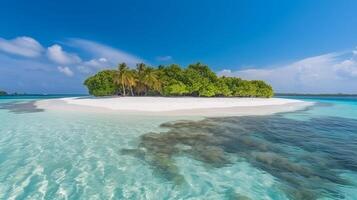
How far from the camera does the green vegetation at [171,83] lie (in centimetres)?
4597

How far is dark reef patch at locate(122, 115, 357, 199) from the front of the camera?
18.8 ft

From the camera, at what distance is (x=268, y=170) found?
6500 millimetres

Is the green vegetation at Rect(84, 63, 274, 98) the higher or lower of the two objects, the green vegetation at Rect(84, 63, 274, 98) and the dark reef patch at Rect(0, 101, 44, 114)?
the higher

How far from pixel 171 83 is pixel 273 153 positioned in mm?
39614

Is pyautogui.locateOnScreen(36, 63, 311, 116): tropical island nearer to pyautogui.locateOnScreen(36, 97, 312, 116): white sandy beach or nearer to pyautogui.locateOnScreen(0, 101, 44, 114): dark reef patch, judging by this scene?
pyautogui.locateOnScreen(0, 101, 44, 114): dark reef patch

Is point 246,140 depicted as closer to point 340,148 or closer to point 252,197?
point 340,148

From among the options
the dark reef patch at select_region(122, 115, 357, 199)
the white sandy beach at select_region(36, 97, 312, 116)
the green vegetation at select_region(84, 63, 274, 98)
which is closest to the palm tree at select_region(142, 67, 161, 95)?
the green vegetation at select_region(84, 63, 274, 98)

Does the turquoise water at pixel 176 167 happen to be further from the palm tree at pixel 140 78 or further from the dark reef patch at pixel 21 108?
the palm tree at pixel 140 78

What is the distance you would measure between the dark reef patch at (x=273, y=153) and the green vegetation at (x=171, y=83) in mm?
34210

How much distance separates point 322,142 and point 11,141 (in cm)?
1379

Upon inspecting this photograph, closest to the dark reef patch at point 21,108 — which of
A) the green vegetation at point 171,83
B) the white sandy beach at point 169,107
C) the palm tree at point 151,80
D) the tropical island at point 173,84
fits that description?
the white sandy beach at point 169,107

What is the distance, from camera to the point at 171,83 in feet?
155

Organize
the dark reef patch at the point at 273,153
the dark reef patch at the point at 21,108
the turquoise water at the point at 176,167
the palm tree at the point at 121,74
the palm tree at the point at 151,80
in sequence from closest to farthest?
1. the turquoise water at the point at 176,167
2. the dark reef patch at the point at 273,153
3. the dark reef patch at the point at 21,108
4. the palm tree at the point at 121,74
5. the palm tree at the point at 151,80

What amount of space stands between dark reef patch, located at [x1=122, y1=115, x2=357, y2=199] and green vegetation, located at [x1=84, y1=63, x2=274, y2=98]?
34210 millimetres
